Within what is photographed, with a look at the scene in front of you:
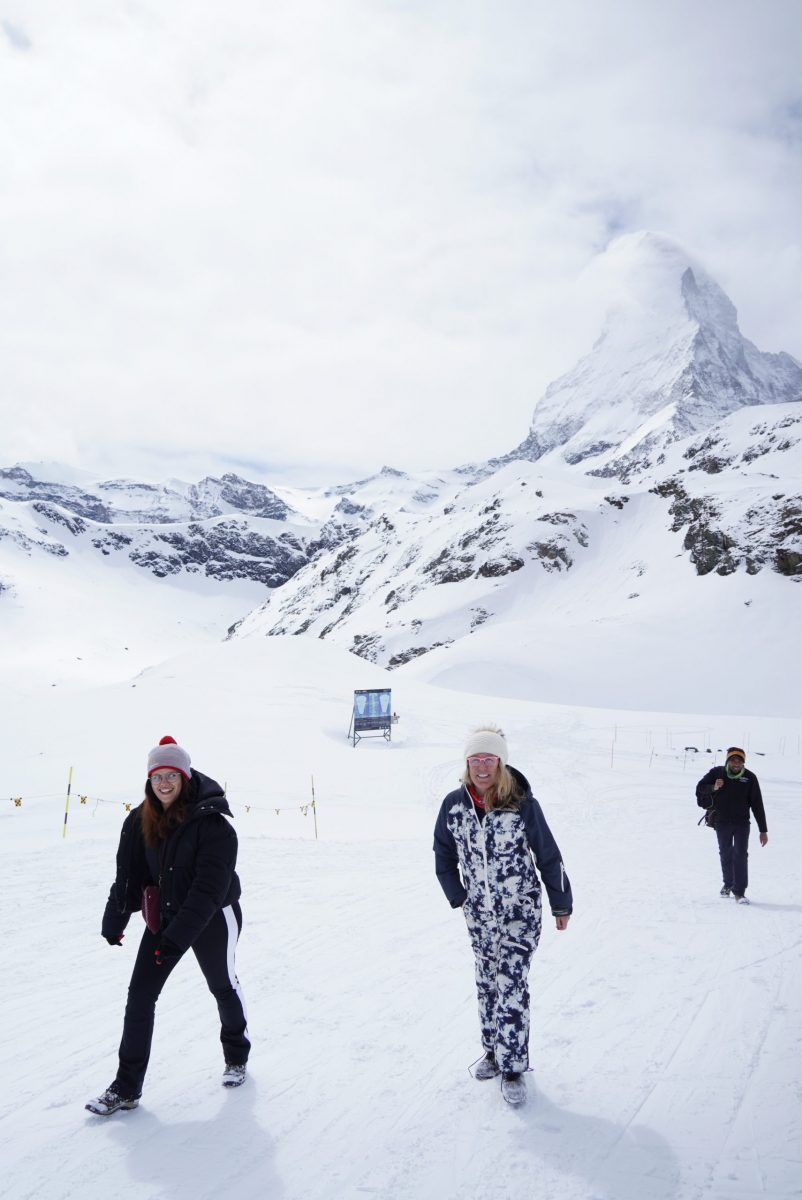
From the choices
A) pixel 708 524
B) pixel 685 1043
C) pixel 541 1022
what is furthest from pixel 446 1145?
pixel 708 524

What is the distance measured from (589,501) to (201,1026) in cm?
9294

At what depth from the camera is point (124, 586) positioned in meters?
189

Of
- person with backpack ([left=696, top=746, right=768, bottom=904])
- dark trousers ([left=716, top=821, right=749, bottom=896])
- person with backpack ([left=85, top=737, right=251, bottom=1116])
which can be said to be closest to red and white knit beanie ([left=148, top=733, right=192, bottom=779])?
person with backpack ([left=85, top=737, right=251, bottom=1116])

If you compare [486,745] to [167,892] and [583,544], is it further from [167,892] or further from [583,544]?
[583,544]

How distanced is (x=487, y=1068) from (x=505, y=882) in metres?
1.21

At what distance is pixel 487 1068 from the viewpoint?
4.23 m

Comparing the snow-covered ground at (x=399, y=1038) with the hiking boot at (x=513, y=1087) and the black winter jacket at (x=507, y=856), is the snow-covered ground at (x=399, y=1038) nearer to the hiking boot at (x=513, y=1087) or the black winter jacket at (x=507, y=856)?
the hiking boot at (x=513, y=1087)

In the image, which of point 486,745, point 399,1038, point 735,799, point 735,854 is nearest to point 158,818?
point 486,745

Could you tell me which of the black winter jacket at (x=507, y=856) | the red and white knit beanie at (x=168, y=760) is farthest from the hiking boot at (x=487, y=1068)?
the red and white knit beanie at (x=168, y=760)

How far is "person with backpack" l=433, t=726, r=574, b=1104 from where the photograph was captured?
160 inches

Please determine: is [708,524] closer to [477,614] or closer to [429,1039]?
[477,614]

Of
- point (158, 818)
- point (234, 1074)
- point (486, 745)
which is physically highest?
point (486, 745)

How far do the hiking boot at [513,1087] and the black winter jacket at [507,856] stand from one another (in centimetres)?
92

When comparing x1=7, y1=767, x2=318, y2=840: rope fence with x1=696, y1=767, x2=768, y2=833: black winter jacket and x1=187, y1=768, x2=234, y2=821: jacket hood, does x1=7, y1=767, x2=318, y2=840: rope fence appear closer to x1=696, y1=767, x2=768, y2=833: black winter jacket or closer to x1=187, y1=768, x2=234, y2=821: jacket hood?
x1=696, y1=767, x2=768, y2=833: black winter jacket
